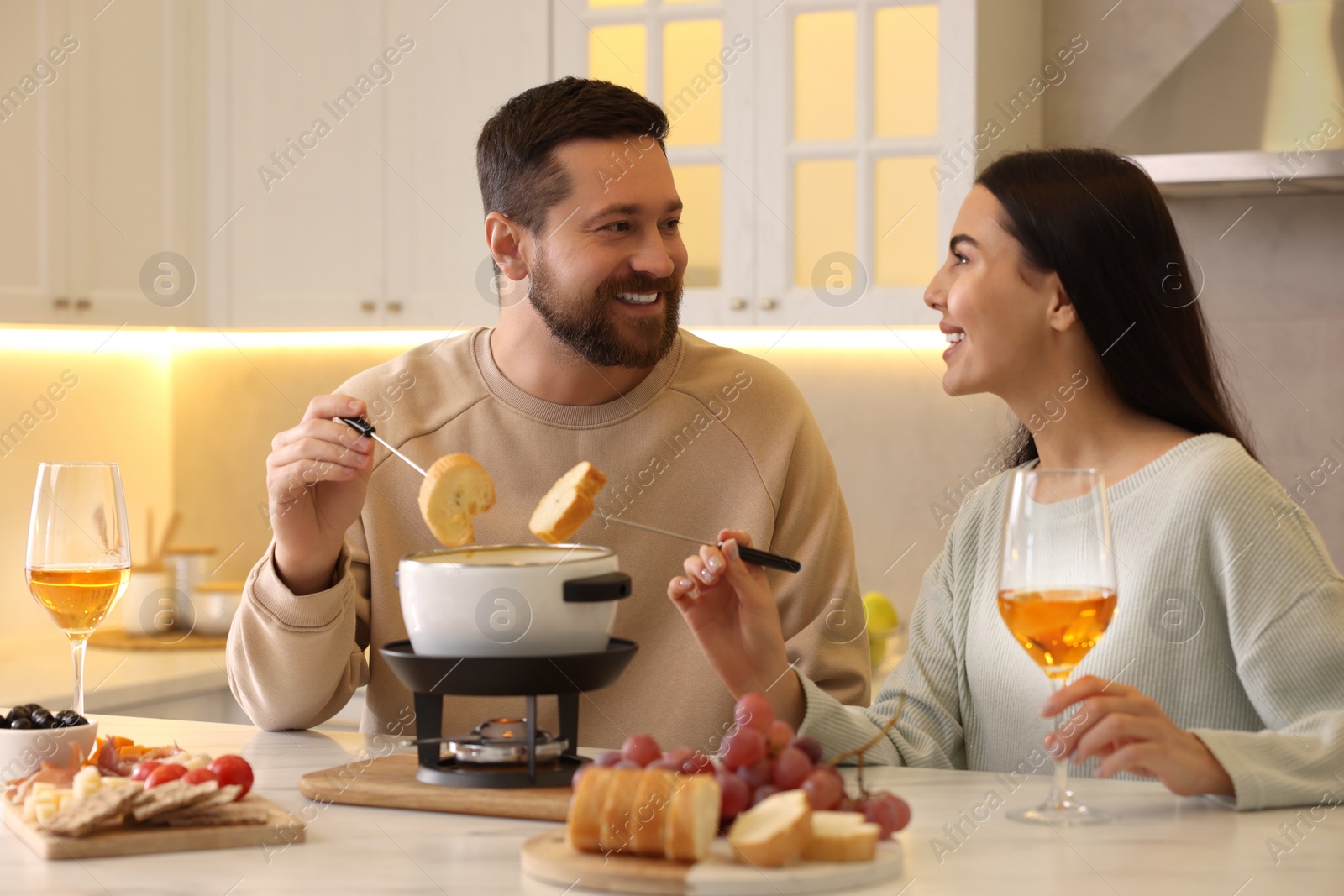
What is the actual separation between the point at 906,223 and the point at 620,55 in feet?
2.40

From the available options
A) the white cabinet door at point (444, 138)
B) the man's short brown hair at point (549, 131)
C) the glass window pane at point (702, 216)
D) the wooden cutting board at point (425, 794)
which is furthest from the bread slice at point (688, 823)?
the white cabinet door at point (444, 138)

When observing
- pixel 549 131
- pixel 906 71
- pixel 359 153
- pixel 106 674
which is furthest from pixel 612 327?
pixel 359 153

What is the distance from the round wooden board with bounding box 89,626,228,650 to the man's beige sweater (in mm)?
1460

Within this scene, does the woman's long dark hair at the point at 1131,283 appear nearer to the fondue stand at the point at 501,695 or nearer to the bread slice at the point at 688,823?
the fondue stand at the point at 501,695

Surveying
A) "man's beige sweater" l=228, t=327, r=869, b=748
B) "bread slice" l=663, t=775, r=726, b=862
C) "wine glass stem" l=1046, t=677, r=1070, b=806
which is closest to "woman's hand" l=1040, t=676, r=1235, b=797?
"wine glass stem" l=1046, t=677, r=1070, b=806

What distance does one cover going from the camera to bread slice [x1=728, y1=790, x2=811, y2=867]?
1009 mm

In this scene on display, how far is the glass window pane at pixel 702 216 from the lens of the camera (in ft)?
10.3

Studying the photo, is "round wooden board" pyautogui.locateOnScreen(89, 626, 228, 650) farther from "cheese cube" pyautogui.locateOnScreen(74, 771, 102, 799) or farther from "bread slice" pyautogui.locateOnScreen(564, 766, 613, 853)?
"bread slice" pyautogui.locateOnScreen(564, 766, 613, 853)

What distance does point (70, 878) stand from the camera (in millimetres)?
1055

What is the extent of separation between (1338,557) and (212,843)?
2.56m

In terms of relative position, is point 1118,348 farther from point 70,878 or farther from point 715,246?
point 715,246

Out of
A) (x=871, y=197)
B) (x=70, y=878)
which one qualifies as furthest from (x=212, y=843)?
(x=871, y=197)

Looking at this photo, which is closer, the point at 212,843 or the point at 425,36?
the point at 212,843

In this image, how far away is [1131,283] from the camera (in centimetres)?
164
